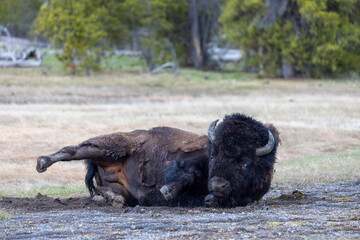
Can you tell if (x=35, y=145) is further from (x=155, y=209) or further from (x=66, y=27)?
(x=66, y=27)

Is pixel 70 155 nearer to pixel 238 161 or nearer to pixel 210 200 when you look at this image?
pixel 210 200

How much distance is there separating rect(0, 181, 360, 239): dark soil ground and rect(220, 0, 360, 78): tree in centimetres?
3591

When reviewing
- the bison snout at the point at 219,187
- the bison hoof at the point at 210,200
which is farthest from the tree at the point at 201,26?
the bison snout at the point at 219,187

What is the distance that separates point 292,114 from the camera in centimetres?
2438

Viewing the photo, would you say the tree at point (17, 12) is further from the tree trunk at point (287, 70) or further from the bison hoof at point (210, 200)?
the bison hoof at point (210, 200)

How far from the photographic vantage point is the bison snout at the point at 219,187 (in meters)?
8.44

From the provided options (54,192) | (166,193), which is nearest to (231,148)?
(166,193)

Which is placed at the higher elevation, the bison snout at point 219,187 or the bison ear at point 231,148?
the bison ear at point 231,148

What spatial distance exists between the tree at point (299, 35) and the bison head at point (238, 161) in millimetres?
35953

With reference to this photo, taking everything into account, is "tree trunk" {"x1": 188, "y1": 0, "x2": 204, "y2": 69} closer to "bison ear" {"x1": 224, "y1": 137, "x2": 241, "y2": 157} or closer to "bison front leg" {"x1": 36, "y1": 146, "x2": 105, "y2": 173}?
"bison front leg" {"x1": 36, "y1": 146, "x2": 105, "y2": 173}

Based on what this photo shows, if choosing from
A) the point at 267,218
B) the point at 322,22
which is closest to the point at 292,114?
the point at 267,218

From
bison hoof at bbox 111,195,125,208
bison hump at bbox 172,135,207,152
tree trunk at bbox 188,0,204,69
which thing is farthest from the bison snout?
tree trunk at bbox 188,0,204,69

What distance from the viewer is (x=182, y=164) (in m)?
9.44

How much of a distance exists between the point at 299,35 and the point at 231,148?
38.6 m
